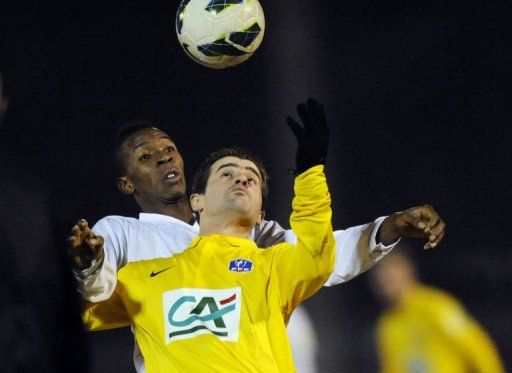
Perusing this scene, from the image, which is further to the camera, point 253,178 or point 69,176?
point 69,176

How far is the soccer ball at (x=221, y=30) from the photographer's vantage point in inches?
106

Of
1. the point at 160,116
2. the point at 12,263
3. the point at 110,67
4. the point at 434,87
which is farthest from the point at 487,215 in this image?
the point at 12,263

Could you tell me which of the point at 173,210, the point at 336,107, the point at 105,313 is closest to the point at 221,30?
the point at 173,210

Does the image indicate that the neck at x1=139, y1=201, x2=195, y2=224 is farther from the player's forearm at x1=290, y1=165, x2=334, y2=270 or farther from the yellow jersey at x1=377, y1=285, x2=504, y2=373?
the yellow jersey at x1=377, y1=285, x2=504, y2=373

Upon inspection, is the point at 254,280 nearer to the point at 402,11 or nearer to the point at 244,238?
the point at 244,238

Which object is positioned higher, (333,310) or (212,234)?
(212,234)

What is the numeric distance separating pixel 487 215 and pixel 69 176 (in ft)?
5.15

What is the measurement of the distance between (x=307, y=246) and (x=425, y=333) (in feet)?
5.00

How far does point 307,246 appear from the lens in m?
2.32

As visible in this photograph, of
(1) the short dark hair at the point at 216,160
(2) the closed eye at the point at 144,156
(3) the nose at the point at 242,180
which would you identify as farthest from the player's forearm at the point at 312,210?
(2) the closed eye at the point at 144,156

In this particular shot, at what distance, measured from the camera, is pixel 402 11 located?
4.18 m

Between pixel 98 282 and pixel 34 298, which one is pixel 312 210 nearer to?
pixel 98 282

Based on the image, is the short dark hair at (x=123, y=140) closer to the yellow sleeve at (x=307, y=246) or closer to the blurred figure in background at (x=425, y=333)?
the yellow sleeve at (x=307, y=246)

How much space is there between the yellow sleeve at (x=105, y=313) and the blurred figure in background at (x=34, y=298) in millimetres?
100
